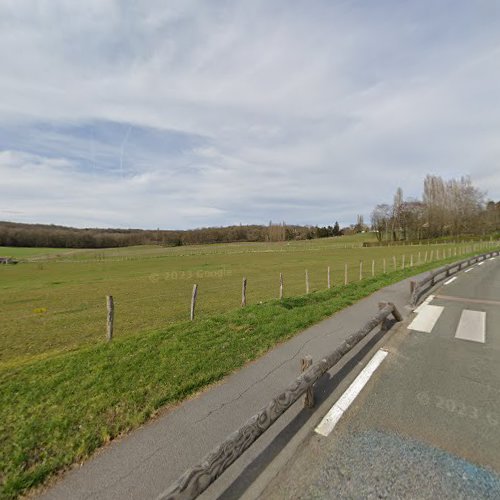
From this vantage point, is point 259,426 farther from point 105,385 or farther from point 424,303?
point 424,303

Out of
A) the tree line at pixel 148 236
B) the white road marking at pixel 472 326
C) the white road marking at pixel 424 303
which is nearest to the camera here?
the white road marking at pixel 472 326

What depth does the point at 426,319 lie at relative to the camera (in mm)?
7789

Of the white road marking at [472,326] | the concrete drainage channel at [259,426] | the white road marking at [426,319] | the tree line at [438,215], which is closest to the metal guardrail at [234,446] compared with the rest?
the concrete drainage channel at [259,426]

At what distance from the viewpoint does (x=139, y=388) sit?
4.20 metres

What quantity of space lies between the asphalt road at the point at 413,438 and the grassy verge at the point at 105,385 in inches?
75.7

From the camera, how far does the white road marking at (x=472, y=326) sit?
20.8 feet

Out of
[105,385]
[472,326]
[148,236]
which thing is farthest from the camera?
[148,236]

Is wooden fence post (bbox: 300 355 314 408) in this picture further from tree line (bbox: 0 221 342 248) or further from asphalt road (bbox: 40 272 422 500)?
tree line (bbox: 0 221 342 248)

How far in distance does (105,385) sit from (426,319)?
26.3 feet

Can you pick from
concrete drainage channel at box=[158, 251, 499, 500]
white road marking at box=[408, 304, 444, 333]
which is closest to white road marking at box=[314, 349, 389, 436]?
concrete drainage channel at box=[158, 251, 499, 500]

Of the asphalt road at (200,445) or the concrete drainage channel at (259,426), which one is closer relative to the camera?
the concrete drainage channel at (259,426)

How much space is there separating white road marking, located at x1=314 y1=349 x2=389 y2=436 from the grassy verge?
5.96ft

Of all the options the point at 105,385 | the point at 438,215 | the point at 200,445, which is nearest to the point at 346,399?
the point at 200,445

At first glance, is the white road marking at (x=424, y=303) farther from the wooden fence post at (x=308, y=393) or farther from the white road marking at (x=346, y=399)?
the wooden fence post at (x=308, y=393)
